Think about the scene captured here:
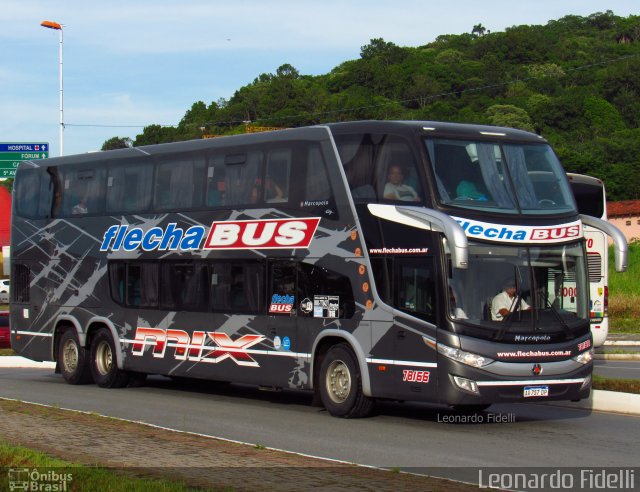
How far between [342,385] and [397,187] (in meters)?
2.95

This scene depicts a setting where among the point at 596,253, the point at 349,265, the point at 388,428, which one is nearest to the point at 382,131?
the point at 349,265

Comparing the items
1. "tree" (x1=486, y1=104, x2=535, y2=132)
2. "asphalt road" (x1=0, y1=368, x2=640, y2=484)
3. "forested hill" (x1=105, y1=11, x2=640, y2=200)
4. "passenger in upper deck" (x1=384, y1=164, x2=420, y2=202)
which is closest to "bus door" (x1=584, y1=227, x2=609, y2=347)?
"asphalt road" (x1=0, y1=368, x2=640, y2=484)

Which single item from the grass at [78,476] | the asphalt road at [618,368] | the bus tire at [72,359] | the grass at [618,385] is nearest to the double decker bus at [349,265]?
the bus tire at [72,359]

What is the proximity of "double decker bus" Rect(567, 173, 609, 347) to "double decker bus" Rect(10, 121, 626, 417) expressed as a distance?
7.43 metres

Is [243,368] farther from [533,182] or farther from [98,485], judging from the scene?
[98,485]

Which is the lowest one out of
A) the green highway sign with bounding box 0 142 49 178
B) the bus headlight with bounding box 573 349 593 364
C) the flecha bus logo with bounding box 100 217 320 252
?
the bus headlight with bounding box 573 349 593 364

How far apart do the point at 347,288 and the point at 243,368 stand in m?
2.73

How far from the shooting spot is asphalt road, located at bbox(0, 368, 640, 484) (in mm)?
12422

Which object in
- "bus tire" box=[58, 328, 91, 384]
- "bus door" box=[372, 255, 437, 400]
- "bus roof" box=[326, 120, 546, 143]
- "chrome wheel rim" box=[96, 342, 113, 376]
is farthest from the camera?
"bus tire" box=[58, 328, 91, 384]

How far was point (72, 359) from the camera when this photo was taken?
22469 mm

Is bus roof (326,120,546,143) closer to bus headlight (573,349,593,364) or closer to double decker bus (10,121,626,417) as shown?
double decker bus (10,121,626,417)

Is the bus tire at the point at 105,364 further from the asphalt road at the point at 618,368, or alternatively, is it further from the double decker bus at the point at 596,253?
the double decker bus at the point at 596,253

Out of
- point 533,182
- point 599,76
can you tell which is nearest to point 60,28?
point 533,182

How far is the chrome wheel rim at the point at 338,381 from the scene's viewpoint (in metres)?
16.2
